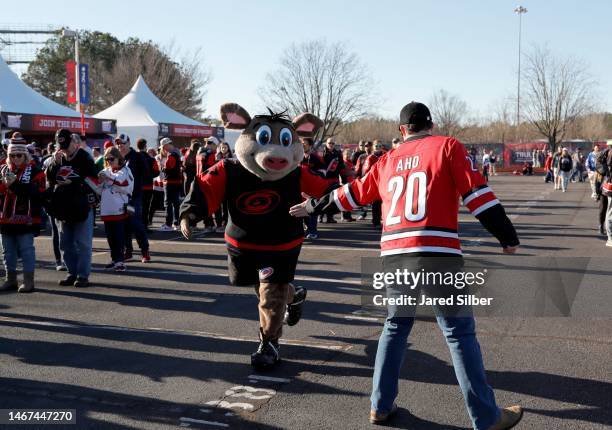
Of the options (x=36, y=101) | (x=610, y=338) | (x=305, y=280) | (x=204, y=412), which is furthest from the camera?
(x=36, y=101)

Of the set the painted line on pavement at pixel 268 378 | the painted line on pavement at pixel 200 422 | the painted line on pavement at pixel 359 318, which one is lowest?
the painted line on pavement at pixel 200 422

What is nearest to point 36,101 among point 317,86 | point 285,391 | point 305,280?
point 305,280

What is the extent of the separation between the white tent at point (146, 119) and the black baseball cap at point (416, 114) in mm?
23238

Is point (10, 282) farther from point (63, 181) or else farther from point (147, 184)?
point (147, 184)

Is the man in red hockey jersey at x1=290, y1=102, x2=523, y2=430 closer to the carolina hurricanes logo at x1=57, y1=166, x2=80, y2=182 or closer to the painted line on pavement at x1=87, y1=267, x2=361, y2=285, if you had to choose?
the painted line on pavement at x1=87, y1=267, x2=361, y2=285

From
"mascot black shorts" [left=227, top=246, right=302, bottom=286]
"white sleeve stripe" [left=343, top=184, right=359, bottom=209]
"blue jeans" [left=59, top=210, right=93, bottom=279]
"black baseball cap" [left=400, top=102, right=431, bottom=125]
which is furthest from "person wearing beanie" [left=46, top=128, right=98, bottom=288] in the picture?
"black baseball cap" [left=400, top=102, right=431, bottom=125]

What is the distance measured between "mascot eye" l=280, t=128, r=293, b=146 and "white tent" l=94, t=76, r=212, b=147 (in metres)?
21.9

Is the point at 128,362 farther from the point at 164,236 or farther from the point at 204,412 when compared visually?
the point at 164,236

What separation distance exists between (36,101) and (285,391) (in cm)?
2109

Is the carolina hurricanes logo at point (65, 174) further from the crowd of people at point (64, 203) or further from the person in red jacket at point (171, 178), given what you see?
the person in red jacket at point (171, 178)

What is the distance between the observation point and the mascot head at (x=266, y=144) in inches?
198

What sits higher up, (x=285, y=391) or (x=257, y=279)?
(x=257, y=279)

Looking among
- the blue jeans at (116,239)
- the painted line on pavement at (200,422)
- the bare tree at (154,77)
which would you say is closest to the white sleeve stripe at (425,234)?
the painted line on pavement at (200,422)

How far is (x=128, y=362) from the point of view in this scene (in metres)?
5.19
